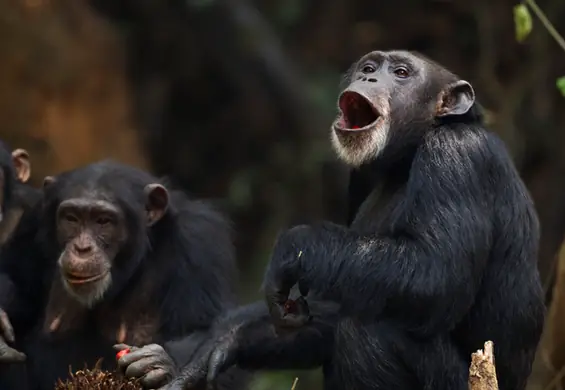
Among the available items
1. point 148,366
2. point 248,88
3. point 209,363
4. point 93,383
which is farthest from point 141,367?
point 248,88

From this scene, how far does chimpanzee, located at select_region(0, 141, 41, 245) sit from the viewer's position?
745 centimetres

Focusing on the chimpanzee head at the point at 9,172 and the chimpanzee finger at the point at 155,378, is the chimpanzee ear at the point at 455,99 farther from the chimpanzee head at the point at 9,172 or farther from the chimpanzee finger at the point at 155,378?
the chimpanzee head at the point at 9,172

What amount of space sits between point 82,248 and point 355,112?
174 centimetres

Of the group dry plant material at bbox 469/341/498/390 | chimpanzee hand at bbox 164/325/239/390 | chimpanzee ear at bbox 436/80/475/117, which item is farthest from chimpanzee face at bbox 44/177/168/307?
dry plant material at bbox 469/341/498/390

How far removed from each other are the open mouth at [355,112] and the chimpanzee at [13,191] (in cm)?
231

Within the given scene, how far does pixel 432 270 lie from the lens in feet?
18.6

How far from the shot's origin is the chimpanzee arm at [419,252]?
224 inches

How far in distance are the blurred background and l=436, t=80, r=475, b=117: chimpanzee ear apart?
15.3 feet

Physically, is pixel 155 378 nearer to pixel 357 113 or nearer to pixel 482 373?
pixel 357 113

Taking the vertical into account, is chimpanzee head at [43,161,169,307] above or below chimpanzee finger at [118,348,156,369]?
above

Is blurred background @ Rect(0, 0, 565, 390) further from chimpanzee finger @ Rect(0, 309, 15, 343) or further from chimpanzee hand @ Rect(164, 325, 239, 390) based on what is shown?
chimpanzee hand @ Rect(164, 325, 239, 390)

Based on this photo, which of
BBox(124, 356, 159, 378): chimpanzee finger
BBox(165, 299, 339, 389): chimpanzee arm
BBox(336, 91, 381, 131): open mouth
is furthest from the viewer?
BBox(165, 299, 339, 389): chimpanzee arm

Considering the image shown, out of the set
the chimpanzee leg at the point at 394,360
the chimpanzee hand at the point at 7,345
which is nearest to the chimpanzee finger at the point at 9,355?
the chimpanzee hand at the point at 7,345

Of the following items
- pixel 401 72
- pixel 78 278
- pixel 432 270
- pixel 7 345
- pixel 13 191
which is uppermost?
pixel 401 72
